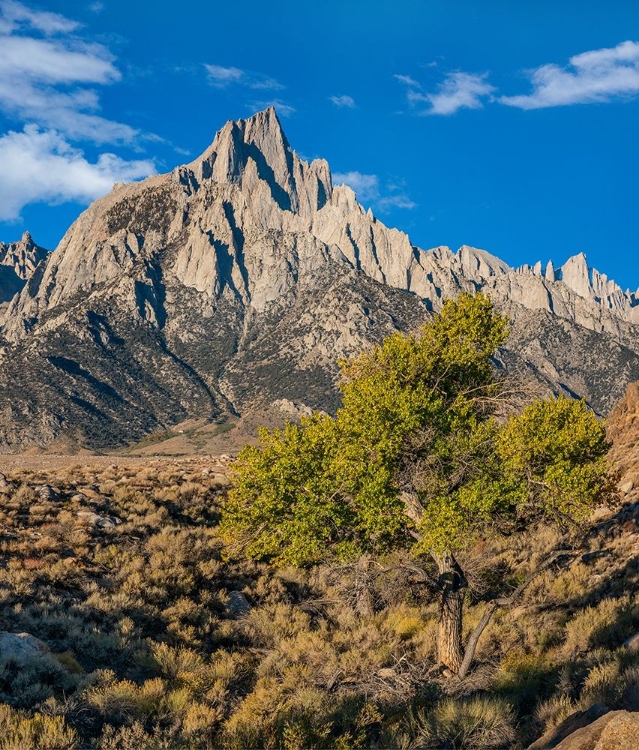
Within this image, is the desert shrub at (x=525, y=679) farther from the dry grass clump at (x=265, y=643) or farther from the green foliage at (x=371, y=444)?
the green foliage at (x=371, y=444)

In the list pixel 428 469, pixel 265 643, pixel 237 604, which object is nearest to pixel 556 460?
pixel 428 469

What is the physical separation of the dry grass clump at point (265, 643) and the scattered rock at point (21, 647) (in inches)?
7.5

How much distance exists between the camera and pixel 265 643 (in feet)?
56.0

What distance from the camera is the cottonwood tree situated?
45.5 feet

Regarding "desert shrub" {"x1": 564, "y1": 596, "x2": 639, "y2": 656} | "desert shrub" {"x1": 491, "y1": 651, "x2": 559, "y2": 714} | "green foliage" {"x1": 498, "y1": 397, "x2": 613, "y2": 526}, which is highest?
"green foliage" {"x1": 498, "y1": 397, "x2": 613, "y2": 526}

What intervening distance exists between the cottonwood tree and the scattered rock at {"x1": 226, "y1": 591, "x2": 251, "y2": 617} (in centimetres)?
343

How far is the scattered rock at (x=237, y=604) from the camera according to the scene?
18.9 metres

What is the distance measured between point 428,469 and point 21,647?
1085 cm

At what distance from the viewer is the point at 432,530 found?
13258 millimetres

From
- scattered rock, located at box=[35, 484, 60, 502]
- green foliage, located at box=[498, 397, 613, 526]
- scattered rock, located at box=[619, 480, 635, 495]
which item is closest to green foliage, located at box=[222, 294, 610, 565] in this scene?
green foliage, located at box=[498, 397, 613, 526]

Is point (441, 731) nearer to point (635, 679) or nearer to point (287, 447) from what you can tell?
point (635, 679)

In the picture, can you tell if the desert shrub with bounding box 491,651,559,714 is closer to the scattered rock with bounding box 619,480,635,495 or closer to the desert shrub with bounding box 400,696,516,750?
the desert shrub with bounding box 400,696,516,750

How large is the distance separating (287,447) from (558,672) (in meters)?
8.68

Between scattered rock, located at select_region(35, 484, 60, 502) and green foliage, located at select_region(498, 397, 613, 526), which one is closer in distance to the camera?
green foliage, located at select_region(498, 397, 613, 526)
